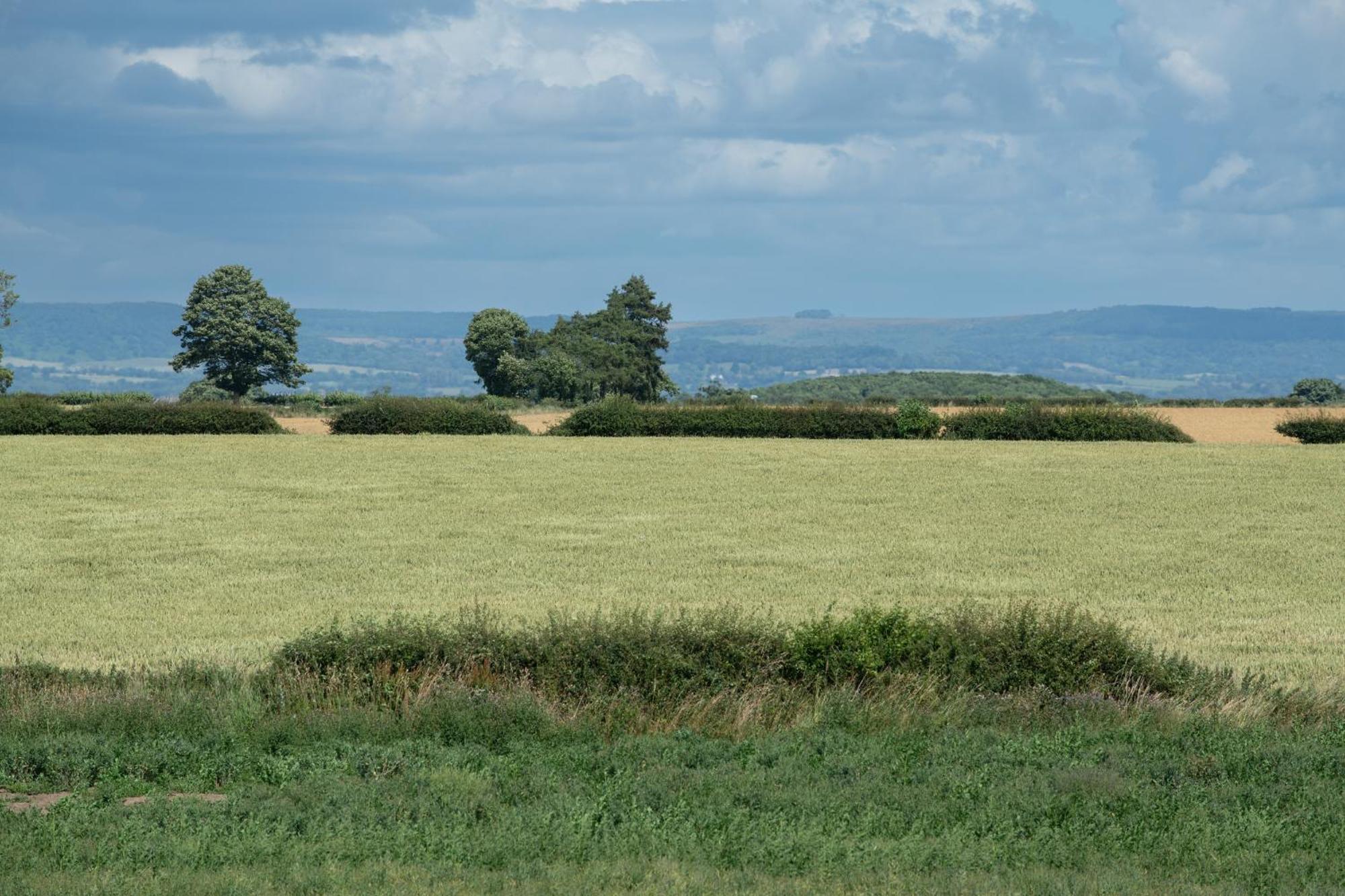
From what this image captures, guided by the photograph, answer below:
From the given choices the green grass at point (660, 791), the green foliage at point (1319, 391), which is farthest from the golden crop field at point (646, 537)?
the green foliage at point (1319, 391)

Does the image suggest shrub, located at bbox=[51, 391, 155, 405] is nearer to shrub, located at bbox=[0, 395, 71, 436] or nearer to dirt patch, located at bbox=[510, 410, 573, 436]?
shrub, located at bbox=[0, 395, 71, 436]

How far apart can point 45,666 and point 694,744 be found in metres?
5.83

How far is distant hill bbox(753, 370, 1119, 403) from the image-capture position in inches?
3233

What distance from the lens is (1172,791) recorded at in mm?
7594

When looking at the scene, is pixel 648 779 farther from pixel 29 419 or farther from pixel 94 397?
pixel 94 397

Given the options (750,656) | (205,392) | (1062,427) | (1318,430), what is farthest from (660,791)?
(205,392)

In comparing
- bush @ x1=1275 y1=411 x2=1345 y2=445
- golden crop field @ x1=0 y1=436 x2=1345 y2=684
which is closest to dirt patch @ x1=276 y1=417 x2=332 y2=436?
golden crop field @ x1=0 y1=436 x2=1345 y2=684

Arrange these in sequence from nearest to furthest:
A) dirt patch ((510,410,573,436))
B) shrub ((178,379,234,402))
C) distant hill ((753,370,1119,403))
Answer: dirt patch ((510,410,573,436)) < shrub ((178,379,234,402)) < distant hill ((753,370,1119,403))

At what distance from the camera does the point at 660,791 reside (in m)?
7.39

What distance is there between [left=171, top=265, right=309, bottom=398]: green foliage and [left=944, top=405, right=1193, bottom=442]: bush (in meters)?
43.2

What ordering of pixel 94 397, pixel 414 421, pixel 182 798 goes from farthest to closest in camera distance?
pixel 94 397 < pixel 414 421 < pixel 182 798

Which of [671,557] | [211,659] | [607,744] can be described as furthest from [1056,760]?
[671,557]

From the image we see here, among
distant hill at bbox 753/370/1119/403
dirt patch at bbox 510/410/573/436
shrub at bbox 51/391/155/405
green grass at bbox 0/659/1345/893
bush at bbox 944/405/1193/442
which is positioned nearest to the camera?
green grass at bbox 0/659/1345/893

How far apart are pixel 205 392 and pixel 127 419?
3005cm
